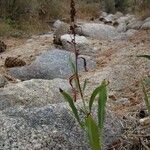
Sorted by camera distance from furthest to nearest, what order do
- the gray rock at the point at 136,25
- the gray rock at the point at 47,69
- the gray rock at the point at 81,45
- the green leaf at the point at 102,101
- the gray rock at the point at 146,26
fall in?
the gray rock at the point at 136,25
the gray rock at the point at 146,26
the gray rock at the point at 81,45
the gray rock at the point at 47,69
the green leaf at the point at 102,101

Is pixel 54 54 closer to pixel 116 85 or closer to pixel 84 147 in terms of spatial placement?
pixel 116 85

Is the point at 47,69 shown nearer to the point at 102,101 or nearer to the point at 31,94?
the point at 31,94

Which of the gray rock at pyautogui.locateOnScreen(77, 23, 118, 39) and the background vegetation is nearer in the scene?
the gray rock at pyautogui.locateOnScreen(77, 23, 118, 39)

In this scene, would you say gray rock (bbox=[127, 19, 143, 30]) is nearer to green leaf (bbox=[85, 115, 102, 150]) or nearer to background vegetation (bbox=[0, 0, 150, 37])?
background vegetation (bbox=[0, 0, 150, 37])

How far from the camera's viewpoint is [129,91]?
5828 mm

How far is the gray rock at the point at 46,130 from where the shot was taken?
10.3 feet

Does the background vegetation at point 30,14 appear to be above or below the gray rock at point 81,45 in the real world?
below

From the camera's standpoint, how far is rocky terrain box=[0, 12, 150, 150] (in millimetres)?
3236

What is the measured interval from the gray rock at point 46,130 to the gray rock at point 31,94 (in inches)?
54.7

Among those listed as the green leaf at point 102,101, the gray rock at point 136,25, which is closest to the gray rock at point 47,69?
the green leaf at point 102,101

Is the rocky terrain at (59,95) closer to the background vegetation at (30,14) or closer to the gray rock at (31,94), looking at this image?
the gray rock at (31,94)

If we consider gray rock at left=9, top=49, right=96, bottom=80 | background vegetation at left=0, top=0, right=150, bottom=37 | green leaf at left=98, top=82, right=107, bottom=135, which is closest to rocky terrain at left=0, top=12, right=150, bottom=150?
gray rock at left=9, top=49, right=96, bottom=80

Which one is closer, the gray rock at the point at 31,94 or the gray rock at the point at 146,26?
the gray rock at the point at 31,94

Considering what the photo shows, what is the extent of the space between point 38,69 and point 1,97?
2.61 m
